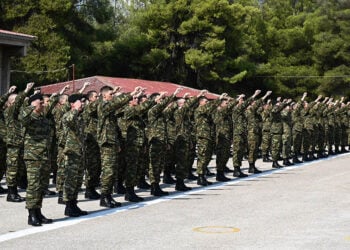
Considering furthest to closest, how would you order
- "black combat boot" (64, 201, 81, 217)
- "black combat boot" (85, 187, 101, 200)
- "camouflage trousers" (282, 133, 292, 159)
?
"camouflage trousers" (282, 133, 292, 159) → "black combat boot" (85, 187, 101, 200) → "black combat boot" (64, 201, 81, 217)

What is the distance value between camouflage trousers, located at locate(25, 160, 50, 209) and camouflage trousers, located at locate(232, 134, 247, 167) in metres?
7.69

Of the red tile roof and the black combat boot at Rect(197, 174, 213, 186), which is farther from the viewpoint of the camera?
the red tile roof

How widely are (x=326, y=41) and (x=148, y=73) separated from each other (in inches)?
536

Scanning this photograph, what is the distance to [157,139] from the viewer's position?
12789 mm

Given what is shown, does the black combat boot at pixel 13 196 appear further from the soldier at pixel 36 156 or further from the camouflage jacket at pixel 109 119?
the soldier at pixel 36 156

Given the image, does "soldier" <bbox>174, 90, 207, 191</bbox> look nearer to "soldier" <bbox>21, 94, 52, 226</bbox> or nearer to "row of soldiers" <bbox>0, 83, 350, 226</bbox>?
"row of soldiers" <bbox>0, 83, 350, 226</bbox>

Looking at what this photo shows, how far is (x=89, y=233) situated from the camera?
347 inches

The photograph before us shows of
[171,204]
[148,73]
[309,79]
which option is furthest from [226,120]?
[309,79]

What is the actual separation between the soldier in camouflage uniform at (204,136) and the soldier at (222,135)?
0.72 m

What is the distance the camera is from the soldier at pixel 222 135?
1566 centimetres

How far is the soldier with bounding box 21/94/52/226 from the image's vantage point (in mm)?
9367

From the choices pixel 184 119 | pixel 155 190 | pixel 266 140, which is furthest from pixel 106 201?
pixel 266 140

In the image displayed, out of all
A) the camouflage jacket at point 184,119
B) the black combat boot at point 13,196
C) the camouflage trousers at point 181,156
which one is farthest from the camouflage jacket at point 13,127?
the camouflage jacket at point 184,119

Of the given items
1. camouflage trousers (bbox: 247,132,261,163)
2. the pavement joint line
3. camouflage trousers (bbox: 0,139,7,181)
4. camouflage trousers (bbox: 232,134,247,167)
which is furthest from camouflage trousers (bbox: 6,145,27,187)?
camouflage trousers (bbox: 247,132,261,163)
